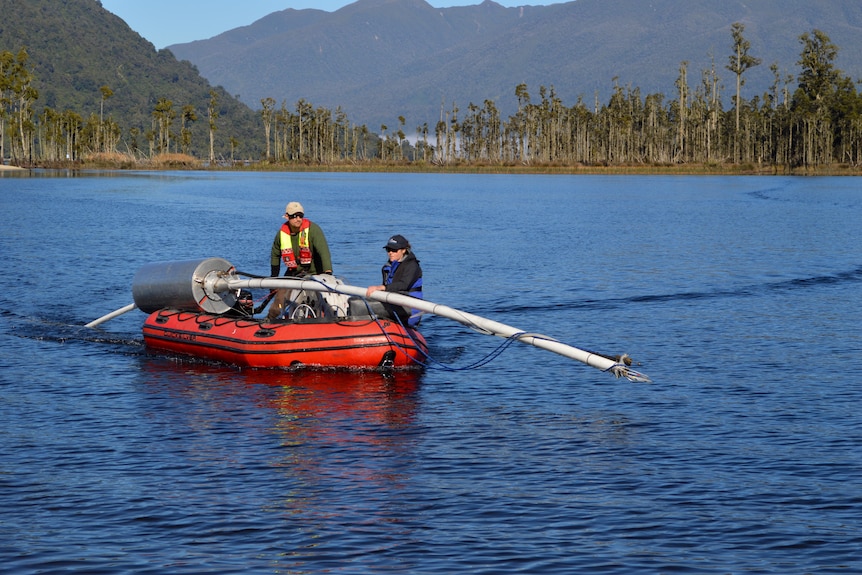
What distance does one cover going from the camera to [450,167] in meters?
177

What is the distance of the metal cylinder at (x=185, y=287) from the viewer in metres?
20.5

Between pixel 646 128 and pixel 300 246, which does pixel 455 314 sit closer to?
pixel 300 246

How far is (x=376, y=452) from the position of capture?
14.0 meters

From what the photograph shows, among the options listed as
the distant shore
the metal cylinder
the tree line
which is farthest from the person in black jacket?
the distant shore

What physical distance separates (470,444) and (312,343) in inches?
193

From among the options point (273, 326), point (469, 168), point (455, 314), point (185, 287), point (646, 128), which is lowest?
point (273, 326)

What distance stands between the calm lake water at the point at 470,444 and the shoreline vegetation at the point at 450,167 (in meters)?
120

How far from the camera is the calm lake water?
10.7 meters

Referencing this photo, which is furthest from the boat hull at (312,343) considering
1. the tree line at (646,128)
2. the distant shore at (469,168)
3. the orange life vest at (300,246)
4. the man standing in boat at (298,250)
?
the distant shore at (469,168)

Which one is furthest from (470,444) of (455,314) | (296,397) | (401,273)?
(401,273)

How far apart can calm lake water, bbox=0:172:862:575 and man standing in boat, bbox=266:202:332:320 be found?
188cm

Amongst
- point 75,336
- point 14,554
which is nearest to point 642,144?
point 75,336

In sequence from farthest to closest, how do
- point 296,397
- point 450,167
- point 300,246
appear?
point 450,167, point 300,246, point 296,397

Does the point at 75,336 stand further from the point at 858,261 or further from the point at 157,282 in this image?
the point at 858,261
